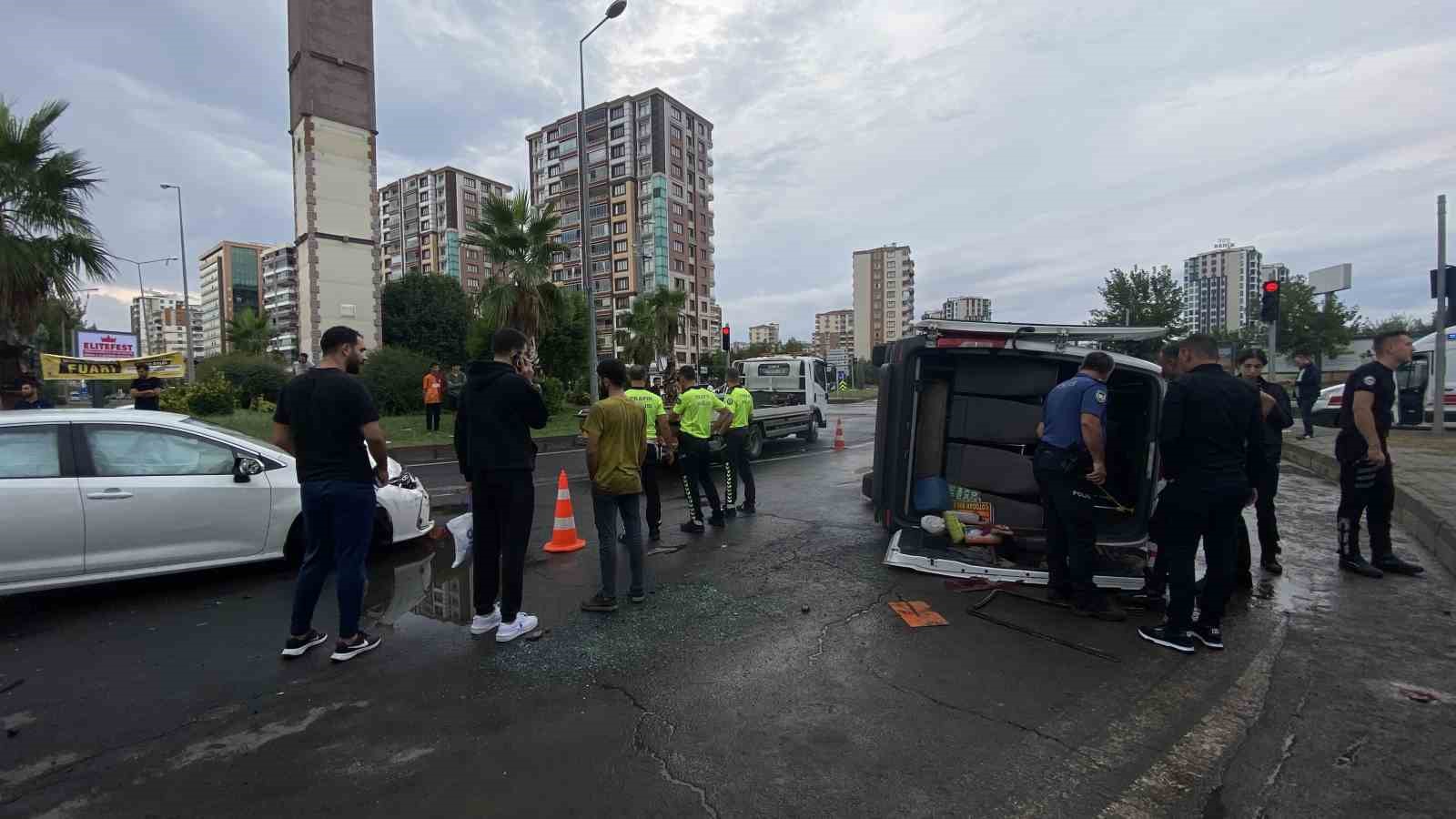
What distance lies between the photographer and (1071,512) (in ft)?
15.3

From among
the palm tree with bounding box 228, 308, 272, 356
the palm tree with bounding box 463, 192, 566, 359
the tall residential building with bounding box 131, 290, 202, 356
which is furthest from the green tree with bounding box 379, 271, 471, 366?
the tall residential building with bounding box 131, 290, 202, 356

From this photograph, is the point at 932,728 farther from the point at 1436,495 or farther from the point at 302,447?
the point at 1436,495

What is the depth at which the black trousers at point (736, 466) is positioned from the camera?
26.4ft

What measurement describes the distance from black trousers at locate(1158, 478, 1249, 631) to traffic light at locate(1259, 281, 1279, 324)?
11.8 m

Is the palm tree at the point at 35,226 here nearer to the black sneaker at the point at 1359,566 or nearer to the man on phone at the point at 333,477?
the man on phone at the point at 333,477

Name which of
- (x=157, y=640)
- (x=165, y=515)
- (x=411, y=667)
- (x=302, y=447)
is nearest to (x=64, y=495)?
(x=165, y=515)

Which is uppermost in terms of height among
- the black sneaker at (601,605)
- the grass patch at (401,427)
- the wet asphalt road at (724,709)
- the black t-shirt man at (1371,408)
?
the black t-shirt man at (1371,408)

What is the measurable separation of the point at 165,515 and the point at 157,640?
109cm

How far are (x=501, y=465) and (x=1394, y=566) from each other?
6.92 metres

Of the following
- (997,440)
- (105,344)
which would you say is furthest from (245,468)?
(105,344)

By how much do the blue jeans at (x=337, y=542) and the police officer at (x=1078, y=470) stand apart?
14.4ft

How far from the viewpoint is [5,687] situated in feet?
12.1

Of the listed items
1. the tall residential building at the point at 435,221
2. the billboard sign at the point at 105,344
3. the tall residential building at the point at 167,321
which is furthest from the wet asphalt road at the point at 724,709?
the tall residential building at the point at 167,321

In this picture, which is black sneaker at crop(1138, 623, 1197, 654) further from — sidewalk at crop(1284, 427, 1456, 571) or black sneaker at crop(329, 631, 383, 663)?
black sneaker at crop(329, 631, 383, 663)
